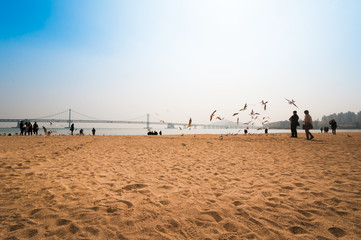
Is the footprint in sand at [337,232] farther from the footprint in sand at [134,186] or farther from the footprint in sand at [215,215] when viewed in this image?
the footprint in sand at [134,186]

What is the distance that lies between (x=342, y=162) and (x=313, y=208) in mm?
5149

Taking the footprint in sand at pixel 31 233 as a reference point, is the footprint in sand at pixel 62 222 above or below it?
below

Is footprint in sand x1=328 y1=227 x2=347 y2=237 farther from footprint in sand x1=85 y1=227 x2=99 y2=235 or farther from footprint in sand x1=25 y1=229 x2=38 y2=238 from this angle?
footprint in sand x1=25 y1=229 x2=38 y2=238

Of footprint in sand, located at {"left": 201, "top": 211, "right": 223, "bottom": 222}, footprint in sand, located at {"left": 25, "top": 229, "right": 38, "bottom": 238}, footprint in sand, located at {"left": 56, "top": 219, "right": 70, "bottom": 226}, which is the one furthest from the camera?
footprint in sand, located at {"left": 201, "top": 211, "right": 223, "bottom": 222}

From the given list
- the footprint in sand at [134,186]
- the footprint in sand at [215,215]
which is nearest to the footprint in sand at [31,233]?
the footprint in sand at [134,186]

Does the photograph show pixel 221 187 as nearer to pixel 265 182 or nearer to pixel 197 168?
pixel 265 182

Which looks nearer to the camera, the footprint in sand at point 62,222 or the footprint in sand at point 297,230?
the footprint in sand at point 297,230

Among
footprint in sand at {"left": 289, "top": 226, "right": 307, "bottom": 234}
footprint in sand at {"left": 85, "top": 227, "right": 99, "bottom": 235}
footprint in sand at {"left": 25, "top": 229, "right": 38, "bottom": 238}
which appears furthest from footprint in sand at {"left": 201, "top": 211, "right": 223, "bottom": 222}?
footprint in sand at {"left": 25, "top": 229, "right": 38, "bottom": 238}

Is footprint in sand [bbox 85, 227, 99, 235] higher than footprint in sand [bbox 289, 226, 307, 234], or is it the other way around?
footprint in sand [bbox 85, 227, 99, 235]

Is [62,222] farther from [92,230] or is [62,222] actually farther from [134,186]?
[134,186]

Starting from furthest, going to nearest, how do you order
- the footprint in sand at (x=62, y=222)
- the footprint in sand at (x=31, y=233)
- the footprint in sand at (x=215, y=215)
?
the footprint in sand at (x=215, y=215) < the footprint in sand at (x=62, y=222) < the footprint in sand at (x=31, y=233)

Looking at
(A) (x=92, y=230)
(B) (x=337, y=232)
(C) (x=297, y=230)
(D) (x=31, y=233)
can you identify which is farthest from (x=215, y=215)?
(D) (x=31, y=233)

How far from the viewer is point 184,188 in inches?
175

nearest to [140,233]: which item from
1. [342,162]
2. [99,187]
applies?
[99,187]
